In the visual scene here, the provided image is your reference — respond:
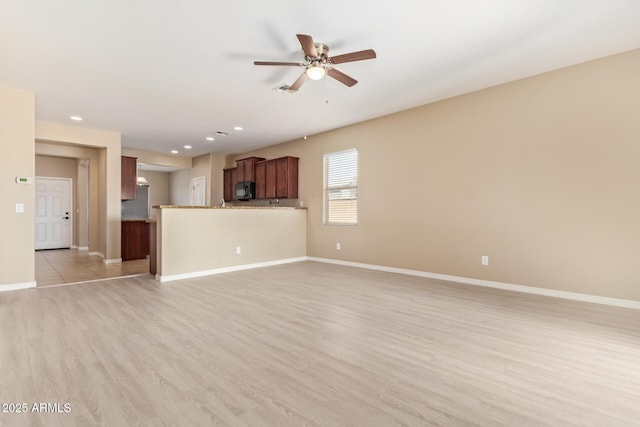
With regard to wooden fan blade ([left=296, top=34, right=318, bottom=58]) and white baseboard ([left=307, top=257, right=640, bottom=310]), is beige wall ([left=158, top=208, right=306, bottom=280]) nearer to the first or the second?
white baseboard ([left=307, top=257, right=640, bottom=310])

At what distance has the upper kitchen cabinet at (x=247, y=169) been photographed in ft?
26.1

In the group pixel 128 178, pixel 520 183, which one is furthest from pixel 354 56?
pixel 128 178

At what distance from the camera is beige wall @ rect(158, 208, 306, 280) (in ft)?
15.7

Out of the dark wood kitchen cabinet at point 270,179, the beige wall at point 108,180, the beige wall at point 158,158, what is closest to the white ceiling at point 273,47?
the beige wall at point 108,180

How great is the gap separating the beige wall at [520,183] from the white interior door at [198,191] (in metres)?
5.31

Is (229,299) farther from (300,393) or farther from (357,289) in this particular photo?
(300,393)

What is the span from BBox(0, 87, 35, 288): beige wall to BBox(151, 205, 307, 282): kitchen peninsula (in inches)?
64.6

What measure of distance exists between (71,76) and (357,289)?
4528 mm

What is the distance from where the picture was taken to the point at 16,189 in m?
4.29

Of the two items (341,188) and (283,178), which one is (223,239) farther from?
(341,188)

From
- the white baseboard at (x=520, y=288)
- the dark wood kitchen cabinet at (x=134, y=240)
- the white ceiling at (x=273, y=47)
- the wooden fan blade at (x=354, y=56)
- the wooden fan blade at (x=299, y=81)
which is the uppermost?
the white ceiling at (x=273, y=47)

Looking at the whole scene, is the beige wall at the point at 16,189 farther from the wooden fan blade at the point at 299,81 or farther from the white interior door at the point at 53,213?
the white interior door at the point at 53,213

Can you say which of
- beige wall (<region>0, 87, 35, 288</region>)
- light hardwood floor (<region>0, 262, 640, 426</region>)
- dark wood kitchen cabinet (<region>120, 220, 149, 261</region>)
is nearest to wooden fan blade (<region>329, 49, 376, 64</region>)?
light hardwood floor (<region>0, 262, 640, 426</region>)

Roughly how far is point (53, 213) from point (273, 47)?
891 centimetres
